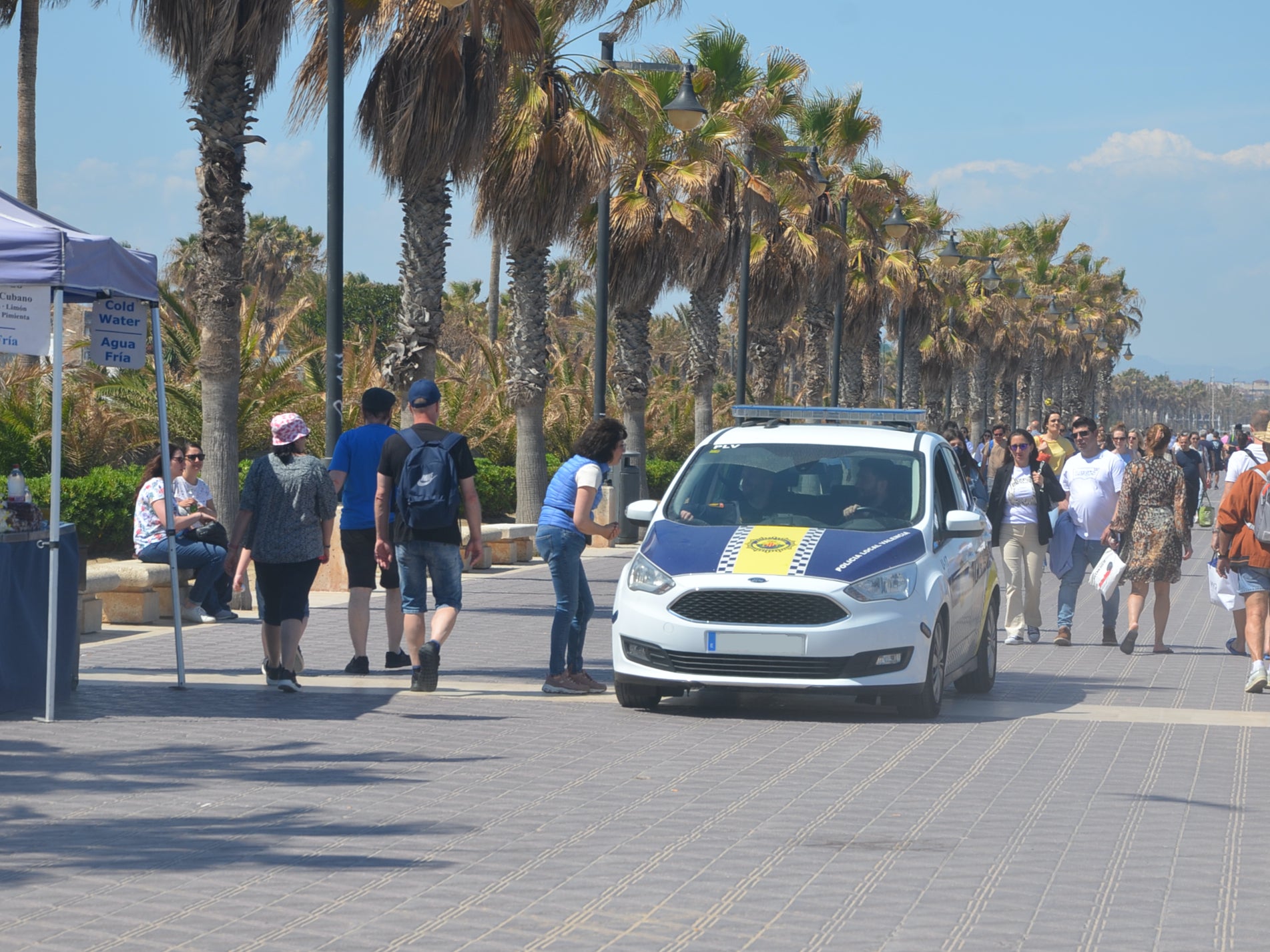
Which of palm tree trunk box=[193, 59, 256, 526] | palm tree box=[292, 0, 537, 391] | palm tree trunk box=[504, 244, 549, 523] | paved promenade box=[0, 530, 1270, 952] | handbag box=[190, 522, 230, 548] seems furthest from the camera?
palm tree trunk box=[504, 244, 549, 523]

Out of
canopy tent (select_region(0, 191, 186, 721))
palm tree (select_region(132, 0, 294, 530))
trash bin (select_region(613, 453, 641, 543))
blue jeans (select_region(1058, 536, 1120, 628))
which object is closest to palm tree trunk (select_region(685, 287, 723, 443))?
trash bin (select_region(613, 453, 641, 543))

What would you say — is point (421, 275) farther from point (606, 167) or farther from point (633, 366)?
point (633, 366)

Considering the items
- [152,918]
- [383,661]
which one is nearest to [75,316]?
[383,661]

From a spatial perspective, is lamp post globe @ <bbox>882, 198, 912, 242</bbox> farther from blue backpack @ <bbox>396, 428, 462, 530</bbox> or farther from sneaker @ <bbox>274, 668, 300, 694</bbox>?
sneaker @ <bbox>274, 668, 300, 694</bbox>

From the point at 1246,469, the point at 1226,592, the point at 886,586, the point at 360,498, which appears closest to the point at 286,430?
the point at 360,498

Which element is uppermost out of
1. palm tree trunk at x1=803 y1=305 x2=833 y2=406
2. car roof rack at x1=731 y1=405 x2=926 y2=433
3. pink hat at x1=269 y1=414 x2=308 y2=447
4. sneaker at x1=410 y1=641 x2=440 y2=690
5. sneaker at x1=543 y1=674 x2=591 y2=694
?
palm tree trunk at x1=803 y1=305 x2=833 y2=406

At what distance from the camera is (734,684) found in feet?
30.7

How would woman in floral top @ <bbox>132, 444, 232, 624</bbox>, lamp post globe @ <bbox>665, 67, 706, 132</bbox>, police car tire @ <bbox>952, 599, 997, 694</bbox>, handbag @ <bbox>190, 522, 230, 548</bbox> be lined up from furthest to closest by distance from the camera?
lamp post globe @ <bbox>665, 67, 706, 132</bbox> < handbag @ <bbox>190, 522, 230, 548</bbox> < woman in floral top @ <bbox>132, 444, 232, 624</bbox> < police car tire @ <bbox>952, 599, 997, 694</bbox>

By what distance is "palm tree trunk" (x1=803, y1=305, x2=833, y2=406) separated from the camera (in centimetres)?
4206

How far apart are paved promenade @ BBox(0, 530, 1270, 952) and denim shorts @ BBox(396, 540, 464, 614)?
0.59 metres

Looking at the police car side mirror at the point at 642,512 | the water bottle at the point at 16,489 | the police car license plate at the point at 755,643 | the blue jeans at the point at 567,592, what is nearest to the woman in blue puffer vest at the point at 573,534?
the blue jeans at the point at 567,592

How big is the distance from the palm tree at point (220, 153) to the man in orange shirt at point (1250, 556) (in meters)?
8.84

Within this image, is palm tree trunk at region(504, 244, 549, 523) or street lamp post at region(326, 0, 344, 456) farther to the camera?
palm tree trunk at region(504, 244, 549, 523)

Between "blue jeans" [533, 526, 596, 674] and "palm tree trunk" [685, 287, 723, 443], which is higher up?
"palm tree trunk" [685, 287, 723, 443]
